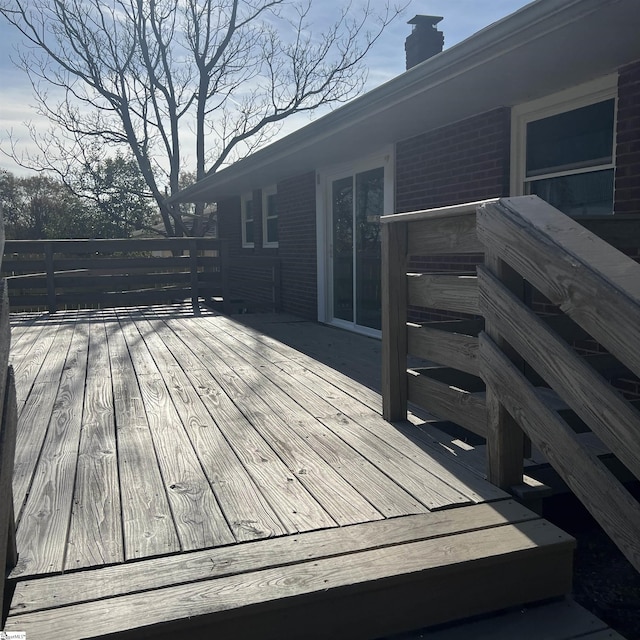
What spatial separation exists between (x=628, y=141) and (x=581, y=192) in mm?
600

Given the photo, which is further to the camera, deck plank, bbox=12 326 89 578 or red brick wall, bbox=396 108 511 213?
red brick wall, bbox=396 108 511 213

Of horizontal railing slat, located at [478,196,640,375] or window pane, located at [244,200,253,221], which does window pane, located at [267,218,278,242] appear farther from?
horizontal railing slat, located at [478,196,640,375]

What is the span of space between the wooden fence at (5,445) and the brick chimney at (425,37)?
7189 millimetres

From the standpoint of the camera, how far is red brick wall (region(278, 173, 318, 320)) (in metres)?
8.78

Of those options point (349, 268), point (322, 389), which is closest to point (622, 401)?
point (322, 389)

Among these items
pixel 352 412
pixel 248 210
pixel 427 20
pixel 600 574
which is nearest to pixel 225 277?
pixel 248 210

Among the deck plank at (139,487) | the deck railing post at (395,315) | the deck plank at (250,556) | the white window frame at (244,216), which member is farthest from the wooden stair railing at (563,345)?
the white window frame at (244,216)

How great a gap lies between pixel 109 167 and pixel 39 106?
3992 millimetres

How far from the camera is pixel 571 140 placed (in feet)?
14.3

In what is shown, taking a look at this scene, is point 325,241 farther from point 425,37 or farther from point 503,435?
point 503,435

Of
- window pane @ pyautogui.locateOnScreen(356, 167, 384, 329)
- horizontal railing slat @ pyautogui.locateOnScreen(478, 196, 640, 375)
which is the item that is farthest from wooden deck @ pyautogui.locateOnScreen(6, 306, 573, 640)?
window pane @ pyautogui.locateOnScreen(356, 167, 384, 329)

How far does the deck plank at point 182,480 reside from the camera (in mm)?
2072

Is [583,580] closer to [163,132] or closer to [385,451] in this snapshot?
[385,451]

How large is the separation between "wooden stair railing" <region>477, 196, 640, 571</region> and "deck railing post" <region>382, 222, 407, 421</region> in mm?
757
